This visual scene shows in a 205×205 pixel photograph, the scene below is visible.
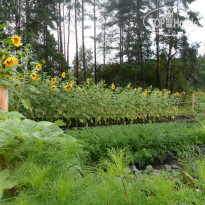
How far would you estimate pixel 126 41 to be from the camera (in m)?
13.7

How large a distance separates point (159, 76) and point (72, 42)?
7.47 metres

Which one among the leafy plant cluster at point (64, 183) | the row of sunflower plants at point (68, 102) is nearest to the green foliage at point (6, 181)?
the leafy plant cluster at point (64, 183)

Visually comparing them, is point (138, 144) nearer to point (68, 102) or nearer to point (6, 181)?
point (6, 181)

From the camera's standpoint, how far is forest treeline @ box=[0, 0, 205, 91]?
11.2 metres

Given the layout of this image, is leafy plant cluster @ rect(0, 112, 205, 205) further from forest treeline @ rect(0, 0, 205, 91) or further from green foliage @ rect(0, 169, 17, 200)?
forest treeline @ rect(0, 0, 205, 91)

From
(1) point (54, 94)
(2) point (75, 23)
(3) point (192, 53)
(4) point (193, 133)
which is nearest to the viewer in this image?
(4) point (193, 133)

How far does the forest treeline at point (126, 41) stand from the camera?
11.2 m

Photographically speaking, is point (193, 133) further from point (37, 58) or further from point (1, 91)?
point (37, 58)

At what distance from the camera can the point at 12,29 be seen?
32.7 feet

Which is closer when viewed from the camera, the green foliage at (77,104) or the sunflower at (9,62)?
the sunflower at (9,62)

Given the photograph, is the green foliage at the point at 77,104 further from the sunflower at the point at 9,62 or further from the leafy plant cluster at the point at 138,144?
the leafy plant cluster at the point at 138,144

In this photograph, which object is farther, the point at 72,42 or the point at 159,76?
the point at 72,42

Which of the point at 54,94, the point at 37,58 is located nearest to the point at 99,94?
→ the point at 54,94
